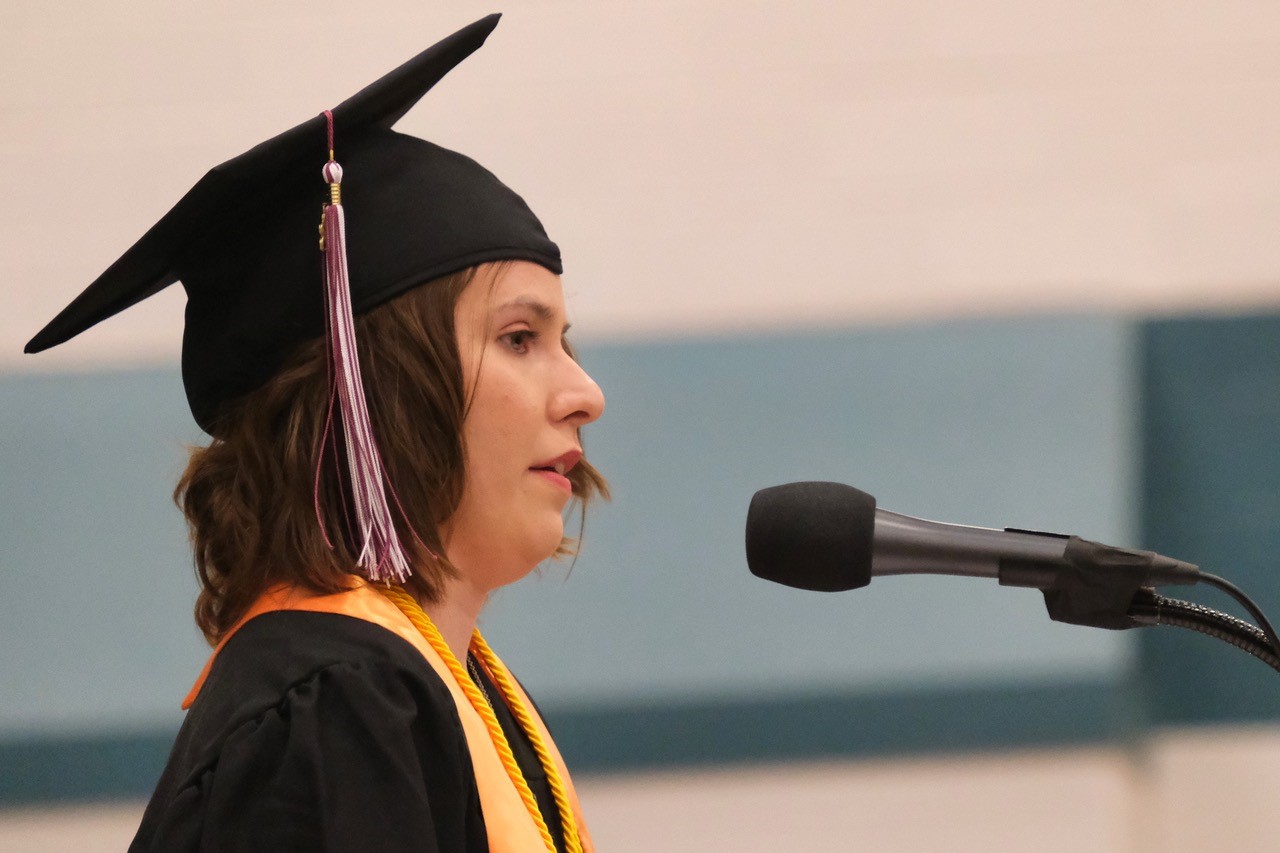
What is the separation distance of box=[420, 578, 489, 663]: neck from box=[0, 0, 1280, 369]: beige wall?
970 millimetres

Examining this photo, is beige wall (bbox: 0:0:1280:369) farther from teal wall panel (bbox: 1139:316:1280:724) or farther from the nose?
the nose

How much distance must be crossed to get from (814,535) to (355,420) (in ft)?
1.24

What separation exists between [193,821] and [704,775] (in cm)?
124

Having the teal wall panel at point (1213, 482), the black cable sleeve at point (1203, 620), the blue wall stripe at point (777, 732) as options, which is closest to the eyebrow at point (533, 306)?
the black cable sleeve at point (1203, 620)

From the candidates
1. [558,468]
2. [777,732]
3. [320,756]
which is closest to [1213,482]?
[777,732]

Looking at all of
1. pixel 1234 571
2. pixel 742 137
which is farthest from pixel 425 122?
pixel 1234 571

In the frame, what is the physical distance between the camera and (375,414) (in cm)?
105

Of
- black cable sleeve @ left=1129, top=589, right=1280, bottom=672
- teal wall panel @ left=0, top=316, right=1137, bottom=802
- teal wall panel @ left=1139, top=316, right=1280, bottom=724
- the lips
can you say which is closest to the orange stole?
the lips

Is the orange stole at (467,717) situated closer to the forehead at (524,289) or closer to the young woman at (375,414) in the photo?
the young woman at (375,414)

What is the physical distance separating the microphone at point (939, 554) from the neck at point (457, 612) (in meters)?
0.34

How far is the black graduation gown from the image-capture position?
86 cm

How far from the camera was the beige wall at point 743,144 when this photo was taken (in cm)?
205

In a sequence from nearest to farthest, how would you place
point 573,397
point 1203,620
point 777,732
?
point 1203,620 < point 573,397 < point 777,732

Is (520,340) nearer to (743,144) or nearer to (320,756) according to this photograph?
(320,756)
